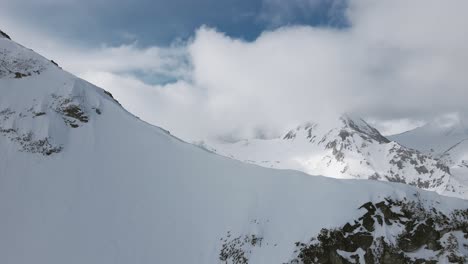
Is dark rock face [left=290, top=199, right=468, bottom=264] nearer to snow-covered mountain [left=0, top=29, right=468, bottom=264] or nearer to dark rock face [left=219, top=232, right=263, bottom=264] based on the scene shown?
snow-covered mountain [left=0, top=29, right=468, bottom=264]

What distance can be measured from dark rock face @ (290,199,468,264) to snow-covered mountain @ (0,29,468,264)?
2.9 inches

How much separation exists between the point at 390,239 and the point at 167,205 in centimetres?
1931

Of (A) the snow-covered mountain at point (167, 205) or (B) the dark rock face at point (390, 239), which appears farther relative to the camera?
(A) the snow-covered mountain at point (167, 205)

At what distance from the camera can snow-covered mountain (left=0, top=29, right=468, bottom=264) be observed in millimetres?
28141

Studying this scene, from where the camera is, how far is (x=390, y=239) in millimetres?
27562

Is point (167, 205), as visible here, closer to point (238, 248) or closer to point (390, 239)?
point (238, 248)

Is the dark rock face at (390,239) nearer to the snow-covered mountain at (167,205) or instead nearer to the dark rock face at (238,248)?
the snow-covered mountain at (167,205)

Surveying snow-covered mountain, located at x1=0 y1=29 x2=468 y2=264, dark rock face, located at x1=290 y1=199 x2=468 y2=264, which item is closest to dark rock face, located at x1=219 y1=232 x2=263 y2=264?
snow-covered mountain, located at x1=0 y1=29 x2=468 y2=264

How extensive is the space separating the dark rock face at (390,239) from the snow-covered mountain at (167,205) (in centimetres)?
7

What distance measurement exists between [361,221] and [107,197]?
22.4 meters

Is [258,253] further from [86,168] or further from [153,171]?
[86,168]

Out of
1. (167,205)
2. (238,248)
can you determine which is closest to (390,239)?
(238,248)

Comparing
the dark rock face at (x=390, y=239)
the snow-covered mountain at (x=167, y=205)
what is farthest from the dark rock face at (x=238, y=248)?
the dark rock face at (x=390, y=239)

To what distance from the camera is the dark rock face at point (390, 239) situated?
26.9m
